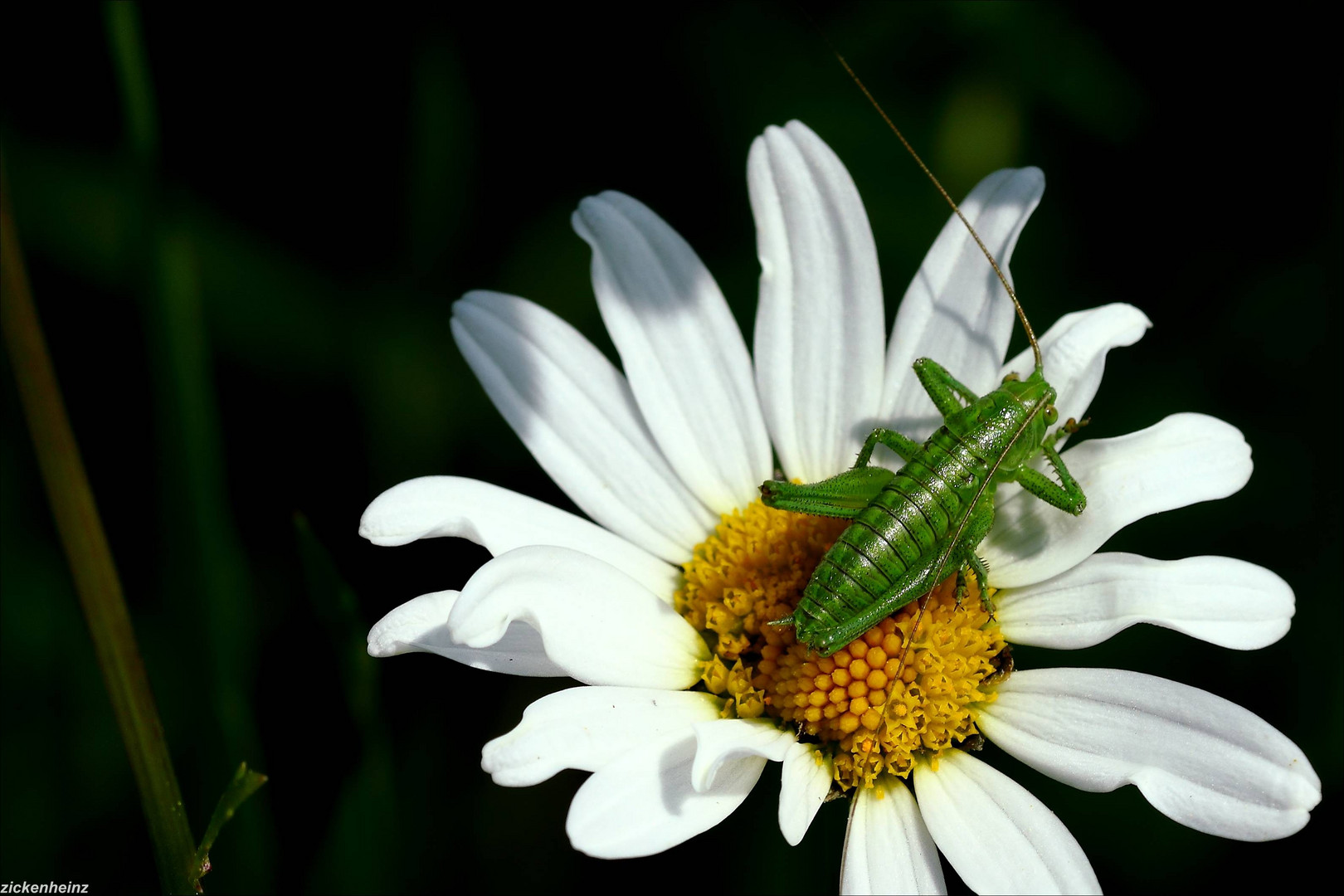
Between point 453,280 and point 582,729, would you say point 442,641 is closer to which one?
point 582,729

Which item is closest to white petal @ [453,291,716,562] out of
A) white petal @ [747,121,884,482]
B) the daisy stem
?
white petal @ [747,121,884,482]

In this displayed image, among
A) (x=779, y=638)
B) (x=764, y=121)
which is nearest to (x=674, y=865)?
(x=779, y=638)

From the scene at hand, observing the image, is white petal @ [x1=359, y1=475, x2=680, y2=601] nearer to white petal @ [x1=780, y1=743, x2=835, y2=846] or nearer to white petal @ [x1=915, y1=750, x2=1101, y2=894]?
white petal @ [x1=780, y1=743, x2=835, y2=846]

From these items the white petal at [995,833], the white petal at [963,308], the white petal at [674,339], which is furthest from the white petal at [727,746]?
the white petal at [963,308]

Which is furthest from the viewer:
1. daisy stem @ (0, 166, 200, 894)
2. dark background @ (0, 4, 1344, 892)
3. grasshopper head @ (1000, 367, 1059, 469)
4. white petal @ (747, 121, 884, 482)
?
dark background @ (0, 4, 1344, 892)

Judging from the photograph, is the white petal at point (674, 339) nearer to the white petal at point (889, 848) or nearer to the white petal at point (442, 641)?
the white petal at point (442, 641)

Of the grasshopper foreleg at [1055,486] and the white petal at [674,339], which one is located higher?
the white petal at [674,339]

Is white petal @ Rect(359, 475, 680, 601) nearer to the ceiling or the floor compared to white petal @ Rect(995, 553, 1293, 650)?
nearer to the ceiling

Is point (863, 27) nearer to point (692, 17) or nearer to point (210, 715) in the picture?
point (692, 17)
